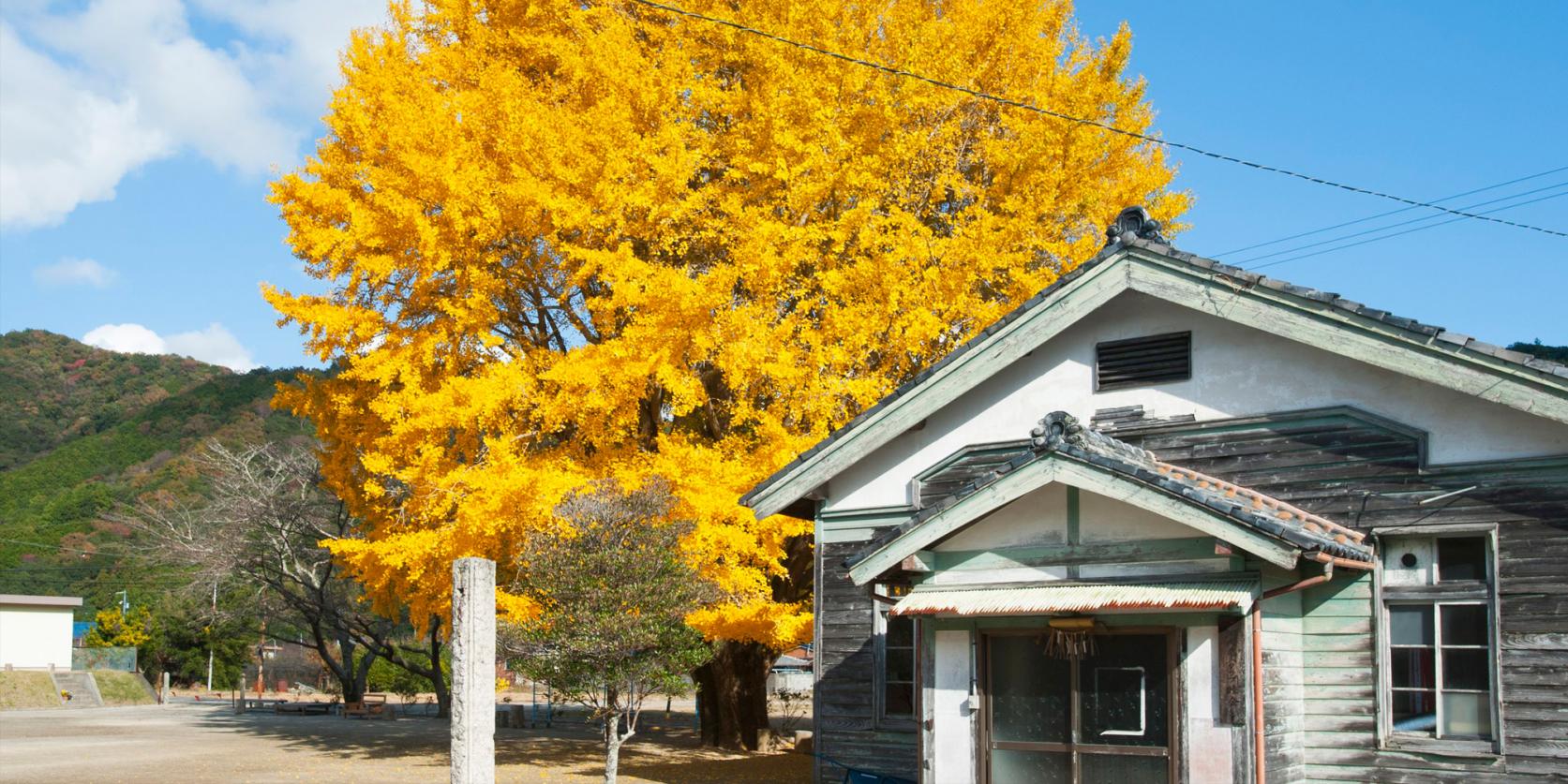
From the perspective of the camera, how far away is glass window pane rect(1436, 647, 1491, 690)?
10266mm

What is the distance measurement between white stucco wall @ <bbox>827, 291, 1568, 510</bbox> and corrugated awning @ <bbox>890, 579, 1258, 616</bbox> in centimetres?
227

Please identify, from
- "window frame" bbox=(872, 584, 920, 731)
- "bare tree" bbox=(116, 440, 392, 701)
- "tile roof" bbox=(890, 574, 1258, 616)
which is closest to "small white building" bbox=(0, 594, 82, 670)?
"bare tree" bbox=(116, 440, 392, 701)

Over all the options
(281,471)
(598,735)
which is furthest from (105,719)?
(598,735)

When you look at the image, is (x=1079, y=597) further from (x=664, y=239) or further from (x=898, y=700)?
(x=664, y=239)

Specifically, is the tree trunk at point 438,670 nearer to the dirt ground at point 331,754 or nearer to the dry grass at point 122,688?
the dirt ground at point 331,754

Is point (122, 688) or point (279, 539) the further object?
point (122, 688)

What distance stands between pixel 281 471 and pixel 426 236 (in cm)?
1716

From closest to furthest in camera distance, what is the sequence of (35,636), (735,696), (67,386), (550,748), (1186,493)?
(1186,493) → (735,696) → (550,748) → (35,636) → (67,386)

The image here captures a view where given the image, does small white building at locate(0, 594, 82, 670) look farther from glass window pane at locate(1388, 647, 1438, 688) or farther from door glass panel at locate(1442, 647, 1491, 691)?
door glass panel at locate(1442, 647, 1491, 691)

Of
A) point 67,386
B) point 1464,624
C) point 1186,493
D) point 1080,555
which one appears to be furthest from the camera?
point 67,386

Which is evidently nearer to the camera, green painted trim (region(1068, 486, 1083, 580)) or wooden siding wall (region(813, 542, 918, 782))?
green painted trim (region(1068, 486, 1083, 580))

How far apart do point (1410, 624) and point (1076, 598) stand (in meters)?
2.79

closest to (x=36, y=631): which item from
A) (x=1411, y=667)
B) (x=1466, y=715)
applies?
(x=1411, y=667)

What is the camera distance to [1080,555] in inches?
424
